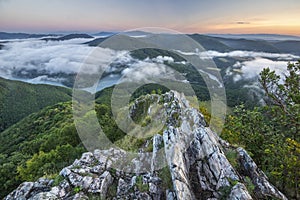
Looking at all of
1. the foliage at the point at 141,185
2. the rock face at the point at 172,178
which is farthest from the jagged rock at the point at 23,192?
the foliage at the point at 141,185

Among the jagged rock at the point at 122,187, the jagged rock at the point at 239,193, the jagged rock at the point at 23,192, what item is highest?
the jagged rock at the point at 239,193

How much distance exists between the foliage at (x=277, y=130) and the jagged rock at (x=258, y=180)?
145 centimetres

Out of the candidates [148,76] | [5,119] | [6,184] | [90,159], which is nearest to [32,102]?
[5,119]

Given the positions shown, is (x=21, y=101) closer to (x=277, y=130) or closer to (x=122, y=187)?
(x=122, y=187)

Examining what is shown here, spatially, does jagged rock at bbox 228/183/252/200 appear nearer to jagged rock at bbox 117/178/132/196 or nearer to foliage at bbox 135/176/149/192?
foliage at bbox 135/176/149/192

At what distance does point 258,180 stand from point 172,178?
5140 mm

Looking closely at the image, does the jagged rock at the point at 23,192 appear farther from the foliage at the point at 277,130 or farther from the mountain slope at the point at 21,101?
the mountain slope at the point at 21,101

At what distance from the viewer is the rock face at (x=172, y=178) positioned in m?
11.4

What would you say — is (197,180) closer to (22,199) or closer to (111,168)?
(111,168)

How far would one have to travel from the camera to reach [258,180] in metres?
12.3

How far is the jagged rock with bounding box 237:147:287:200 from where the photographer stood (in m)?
11.6

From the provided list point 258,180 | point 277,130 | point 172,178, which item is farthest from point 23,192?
point 277,130

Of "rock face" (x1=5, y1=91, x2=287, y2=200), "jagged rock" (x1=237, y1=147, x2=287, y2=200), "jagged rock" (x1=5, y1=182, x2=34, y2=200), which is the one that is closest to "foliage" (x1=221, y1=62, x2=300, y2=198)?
"jagged rock" (x1=237, y1=147, x2=287, y2=200)

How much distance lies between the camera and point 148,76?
144375 mm
